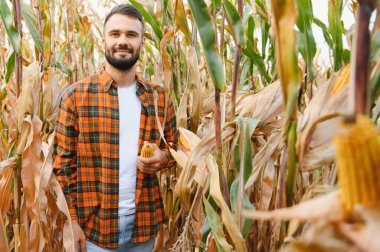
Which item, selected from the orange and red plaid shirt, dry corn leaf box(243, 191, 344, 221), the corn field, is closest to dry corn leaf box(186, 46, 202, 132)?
the corn field

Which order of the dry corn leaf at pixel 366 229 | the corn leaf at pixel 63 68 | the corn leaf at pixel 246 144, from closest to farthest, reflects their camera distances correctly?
the dry corn leaf at pixel 366 229 < the corn leaf at pixel 246 144 < the corn leaf at pixel 63 68

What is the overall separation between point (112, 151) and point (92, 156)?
8cm

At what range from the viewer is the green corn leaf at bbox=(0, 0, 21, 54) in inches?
53.1

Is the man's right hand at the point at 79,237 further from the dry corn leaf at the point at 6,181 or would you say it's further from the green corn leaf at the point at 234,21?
the green corn leaf at the point at 234,21

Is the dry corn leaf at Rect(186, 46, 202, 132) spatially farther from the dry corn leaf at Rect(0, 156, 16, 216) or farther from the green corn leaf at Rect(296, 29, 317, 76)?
the dry corn leaf at Rect(0, 156, 16, 216)

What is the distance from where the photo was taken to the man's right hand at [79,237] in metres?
1.52

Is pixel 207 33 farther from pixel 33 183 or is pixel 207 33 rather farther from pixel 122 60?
pixel 33 183

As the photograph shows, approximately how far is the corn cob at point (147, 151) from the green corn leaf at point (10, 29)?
53 cm

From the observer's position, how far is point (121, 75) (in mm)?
1631

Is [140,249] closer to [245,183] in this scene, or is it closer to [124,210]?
[124,210]

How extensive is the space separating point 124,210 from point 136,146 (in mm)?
249

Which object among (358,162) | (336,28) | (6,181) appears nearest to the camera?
(358,162)

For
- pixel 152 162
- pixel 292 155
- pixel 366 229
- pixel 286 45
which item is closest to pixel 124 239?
pixel 152 162

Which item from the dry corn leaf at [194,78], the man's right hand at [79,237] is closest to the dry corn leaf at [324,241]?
the dry corn leaf at [194,78]
